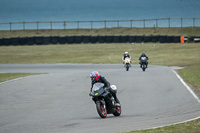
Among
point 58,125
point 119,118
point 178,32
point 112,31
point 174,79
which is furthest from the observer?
point 112,31

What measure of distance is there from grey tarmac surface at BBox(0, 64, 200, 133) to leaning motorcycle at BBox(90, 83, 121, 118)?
0.68 ft

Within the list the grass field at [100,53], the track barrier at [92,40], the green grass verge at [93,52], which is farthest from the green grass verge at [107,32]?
the green grass verge at [93,52]

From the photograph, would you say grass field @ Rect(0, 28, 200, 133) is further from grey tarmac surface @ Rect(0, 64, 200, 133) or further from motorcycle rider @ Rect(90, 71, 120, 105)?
motorcycle rider @ Rect(90, 71, 120, 105)

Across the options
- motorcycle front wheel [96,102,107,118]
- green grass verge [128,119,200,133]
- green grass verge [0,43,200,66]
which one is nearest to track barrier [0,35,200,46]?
green grass verge [0,43,200,66]

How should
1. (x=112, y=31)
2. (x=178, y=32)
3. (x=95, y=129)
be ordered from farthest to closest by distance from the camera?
(x=112, y=31) < (x=178, y=32) < (x=95, y=129)

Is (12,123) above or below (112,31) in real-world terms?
below

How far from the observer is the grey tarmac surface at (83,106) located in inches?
402

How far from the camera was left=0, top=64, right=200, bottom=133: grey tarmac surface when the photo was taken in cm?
1022

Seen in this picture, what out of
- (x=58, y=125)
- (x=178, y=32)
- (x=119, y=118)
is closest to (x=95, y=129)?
(x=58, y=125)

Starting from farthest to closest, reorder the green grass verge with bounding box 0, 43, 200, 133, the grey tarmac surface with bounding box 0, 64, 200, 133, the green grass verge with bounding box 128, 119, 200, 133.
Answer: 1. the green grass verge with bounding box 0, 43, 200, 133
2. the grey tarmac surface with bounding box 0, 64, 200, 133
3. the green grass verge with bounding box 128, 119, 200, 133

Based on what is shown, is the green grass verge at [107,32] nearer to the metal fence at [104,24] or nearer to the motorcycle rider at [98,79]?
the metal fence at [104,24]

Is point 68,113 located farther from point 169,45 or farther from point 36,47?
point 36,47

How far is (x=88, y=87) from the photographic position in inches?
754

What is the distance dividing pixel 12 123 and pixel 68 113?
212cm
